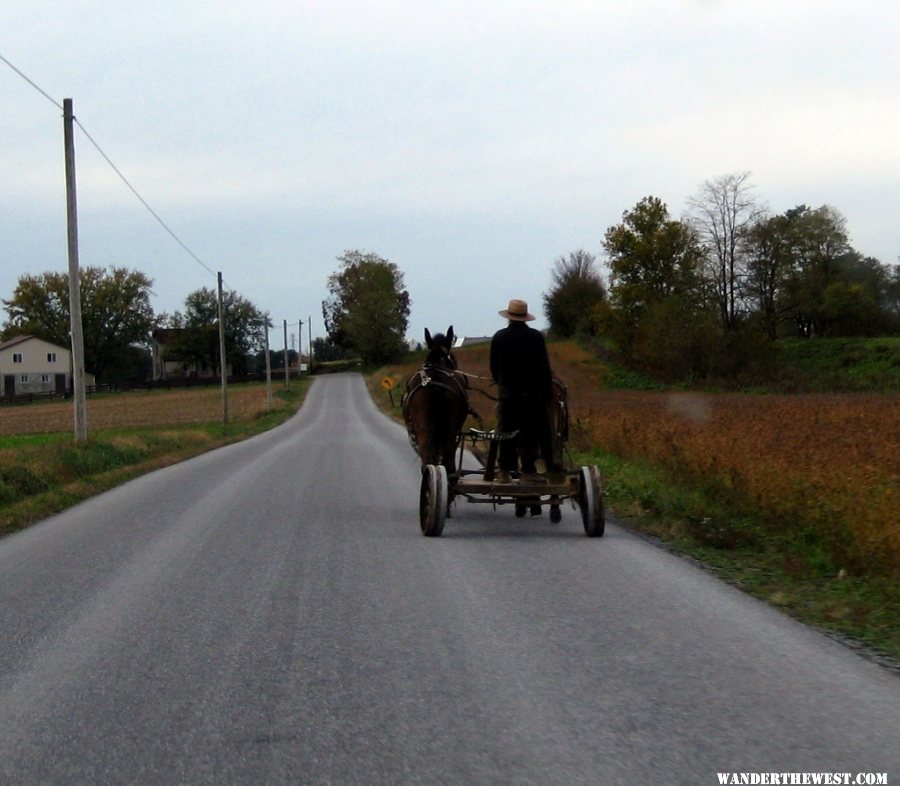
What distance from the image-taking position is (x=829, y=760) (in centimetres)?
477

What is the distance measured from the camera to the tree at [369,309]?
5037 inches

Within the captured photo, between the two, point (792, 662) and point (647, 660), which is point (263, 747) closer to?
point (647, 660)

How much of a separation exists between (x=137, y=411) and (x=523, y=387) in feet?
243

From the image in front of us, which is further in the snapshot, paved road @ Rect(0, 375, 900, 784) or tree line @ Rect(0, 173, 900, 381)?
tree line @ Rect(0, 173, 900, 381)

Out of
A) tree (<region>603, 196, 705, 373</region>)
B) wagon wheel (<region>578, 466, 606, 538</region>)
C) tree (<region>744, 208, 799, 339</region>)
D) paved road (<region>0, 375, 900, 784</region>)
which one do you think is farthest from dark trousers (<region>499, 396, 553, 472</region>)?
tree (<region>744, 208, 799, 339</region>)

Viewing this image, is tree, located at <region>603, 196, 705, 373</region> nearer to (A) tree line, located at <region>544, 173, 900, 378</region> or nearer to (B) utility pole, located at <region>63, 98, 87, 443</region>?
(A) tree line, located at <region>544, 173, 900, 378</region>

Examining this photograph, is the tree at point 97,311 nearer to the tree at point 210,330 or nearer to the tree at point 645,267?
the tree at point 210,330

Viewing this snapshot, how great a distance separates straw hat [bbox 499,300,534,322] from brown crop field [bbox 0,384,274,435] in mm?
54787

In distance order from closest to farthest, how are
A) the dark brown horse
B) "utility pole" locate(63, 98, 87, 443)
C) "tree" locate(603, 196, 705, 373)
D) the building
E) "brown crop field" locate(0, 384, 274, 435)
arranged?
the dark brown horse
"utility pole" locate(63, 98, 87, 443)
"brown crop field" locate(0, 384, 274, 435)
"tree" locate(603, 196, 705, 373)
the building

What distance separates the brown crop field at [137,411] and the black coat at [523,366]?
180ft

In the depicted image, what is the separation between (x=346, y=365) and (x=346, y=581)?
139 metres

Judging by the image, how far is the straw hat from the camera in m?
12.0

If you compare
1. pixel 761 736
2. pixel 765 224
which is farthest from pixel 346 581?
pixel 765 224

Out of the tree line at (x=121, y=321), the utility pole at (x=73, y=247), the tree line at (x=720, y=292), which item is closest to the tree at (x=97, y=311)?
the tree line at (x=121, y=321)
